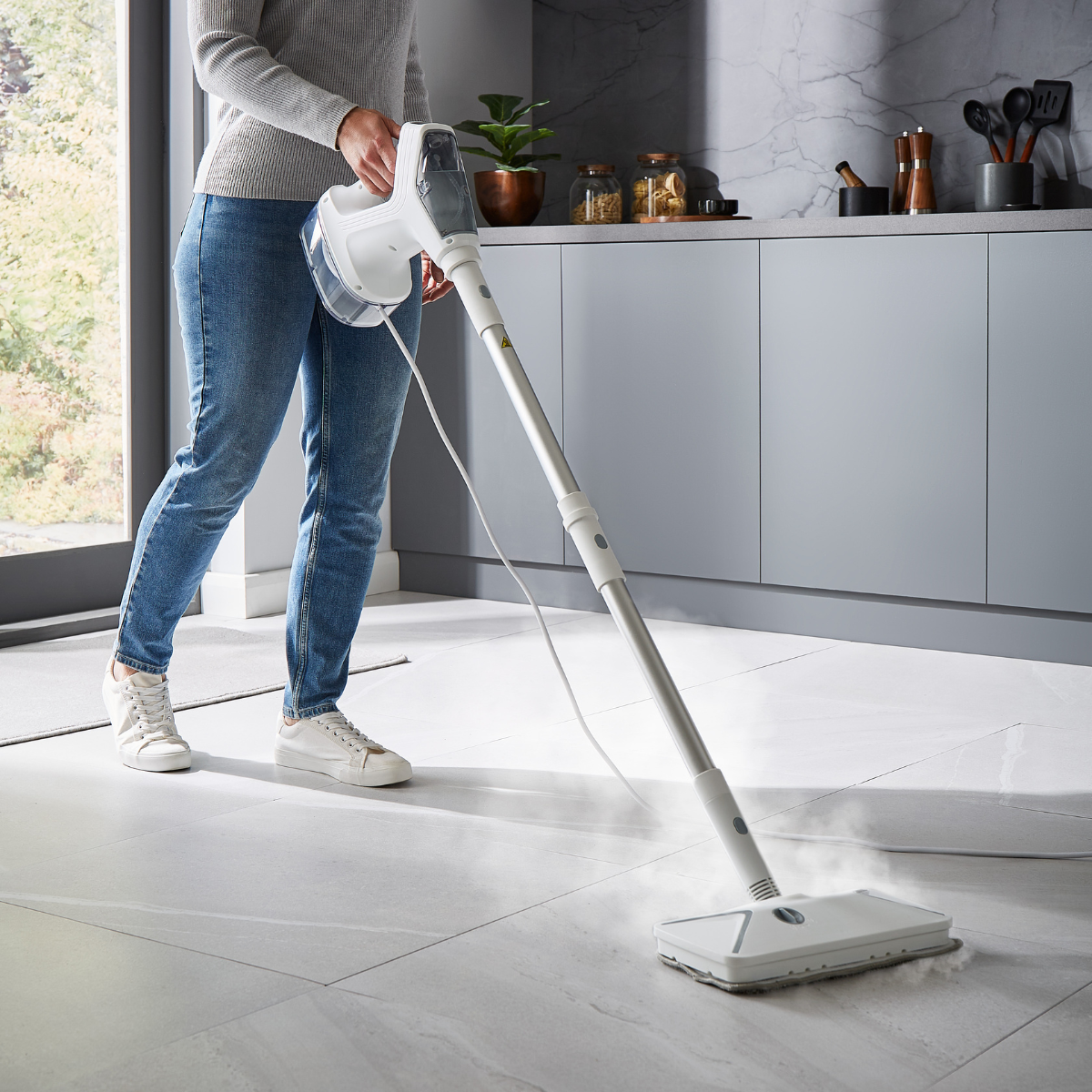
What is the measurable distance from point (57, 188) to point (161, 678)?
149 cm

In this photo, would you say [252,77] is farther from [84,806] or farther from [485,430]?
[485,430]

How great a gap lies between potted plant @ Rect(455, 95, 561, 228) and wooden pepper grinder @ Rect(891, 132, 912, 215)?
0.79 m

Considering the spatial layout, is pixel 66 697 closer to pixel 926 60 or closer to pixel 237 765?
pixel 237 765

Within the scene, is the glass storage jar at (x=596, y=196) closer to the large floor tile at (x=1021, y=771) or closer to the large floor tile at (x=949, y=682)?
the large floor tile at (x=949, y=682)

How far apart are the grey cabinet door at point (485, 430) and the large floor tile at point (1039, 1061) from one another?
2.16 m

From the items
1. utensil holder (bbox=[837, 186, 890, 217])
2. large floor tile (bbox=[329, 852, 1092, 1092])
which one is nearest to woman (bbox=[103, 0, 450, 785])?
large floor tile (bbox=[329, 852, 1092, 1092])

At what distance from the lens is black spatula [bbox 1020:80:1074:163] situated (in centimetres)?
306

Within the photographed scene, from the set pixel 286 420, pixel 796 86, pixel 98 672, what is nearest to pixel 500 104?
pixel 796 86

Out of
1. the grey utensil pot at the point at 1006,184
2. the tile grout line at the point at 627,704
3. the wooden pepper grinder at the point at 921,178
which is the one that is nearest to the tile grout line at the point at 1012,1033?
the tile grout line at the point at 627,704

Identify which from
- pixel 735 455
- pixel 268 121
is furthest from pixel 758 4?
pixel 268 121

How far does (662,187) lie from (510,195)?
1.17 ft

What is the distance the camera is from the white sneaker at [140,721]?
201 cm

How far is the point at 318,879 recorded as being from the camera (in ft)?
5.13

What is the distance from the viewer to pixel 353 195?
170 cm
